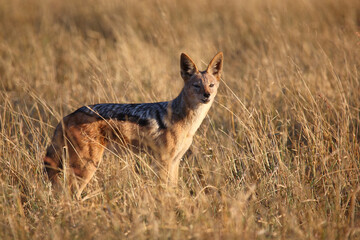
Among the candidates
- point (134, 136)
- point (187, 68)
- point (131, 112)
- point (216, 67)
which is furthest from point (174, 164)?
point (216, 67)

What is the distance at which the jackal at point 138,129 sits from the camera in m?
4.47

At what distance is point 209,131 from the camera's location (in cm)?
620

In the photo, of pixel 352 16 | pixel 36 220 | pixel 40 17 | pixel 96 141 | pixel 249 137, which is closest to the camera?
pixel 36 220

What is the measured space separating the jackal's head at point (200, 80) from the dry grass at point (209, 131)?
29 cm

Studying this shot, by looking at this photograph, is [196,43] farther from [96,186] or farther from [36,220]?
[36,220]

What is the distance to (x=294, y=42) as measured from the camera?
9.02 metres

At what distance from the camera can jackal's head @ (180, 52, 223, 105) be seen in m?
4.75

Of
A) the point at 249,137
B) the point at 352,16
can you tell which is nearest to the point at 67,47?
the point at 249,137

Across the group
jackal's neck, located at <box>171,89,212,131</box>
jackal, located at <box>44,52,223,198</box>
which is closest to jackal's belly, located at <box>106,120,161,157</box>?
jackal, located at <box>44,52,223,198</box>

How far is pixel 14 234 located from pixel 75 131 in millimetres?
1408

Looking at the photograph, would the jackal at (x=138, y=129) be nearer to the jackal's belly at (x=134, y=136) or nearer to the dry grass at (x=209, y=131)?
the jackal's belly at (x=134, y=136)

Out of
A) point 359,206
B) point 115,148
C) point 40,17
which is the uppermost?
point 40,17

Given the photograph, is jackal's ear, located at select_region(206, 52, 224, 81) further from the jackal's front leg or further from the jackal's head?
the jackal's front leg

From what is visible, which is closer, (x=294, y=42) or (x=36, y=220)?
(x=36, y=220)
